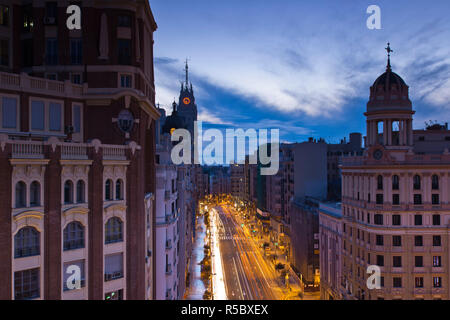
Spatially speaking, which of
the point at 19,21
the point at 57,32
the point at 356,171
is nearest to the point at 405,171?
the point at 356,171

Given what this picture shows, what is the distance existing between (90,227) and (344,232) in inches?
1878

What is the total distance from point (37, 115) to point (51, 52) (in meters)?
7.82

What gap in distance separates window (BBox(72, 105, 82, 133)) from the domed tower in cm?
Result: 4491

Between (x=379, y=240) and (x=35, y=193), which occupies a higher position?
(x=35, y=193)

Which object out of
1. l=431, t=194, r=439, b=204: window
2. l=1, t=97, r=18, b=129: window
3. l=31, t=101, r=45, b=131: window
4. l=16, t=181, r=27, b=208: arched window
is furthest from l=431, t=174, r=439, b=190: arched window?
l=1, t=97, r=18, b=129: window

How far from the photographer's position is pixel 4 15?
31.1m

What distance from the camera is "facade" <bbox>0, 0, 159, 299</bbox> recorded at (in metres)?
21.2

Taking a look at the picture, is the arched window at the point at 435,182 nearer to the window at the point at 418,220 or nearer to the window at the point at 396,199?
the window at the point at 418,220

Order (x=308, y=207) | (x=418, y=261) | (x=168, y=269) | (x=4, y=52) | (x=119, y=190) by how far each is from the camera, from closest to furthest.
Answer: (x=119, y=190)
(x=4, y=52)
(x=168, y=269)
(x=418, y=261)
(x=308, y=207)

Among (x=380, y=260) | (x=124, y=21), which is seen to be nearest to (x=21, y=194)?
(x=124, y=21)

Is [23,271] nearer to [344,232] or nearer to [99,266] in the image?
[99,266]

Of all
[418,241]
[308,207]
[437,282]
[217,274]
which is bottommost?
[217,274]

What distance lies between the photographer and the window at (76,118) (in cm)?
2891

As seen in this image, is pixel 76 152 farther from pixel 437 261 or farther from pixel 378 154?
pixel 437 261
